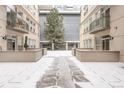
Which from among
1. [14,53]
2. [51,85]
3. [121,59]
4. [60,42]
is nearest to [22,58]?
[14,53]

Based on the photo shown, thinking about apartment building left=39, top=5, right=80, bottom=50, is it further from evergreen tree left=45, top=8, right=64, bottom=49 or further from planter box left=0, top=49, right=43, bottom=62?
planter box left=0, top=49, right=43, bottom=62

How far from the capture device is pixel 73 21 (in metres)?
39.9

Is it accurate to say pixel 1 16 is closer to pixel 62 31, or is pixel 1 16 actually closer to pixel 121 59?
pixel 121 59

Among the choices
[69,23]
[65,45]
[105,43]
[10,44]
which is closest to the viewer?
[105,43]

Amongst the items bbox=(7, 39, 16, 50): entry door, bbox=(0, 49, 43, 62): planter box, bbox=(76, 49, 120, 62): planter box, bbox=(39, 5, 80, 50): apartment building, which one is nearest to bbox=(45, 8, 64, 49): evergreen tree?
bbox=(39, 5, 80, 50): apartment building

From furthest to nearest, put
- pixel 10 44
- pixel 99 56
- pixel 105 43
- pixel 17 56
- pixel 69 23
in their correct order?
pixel 69 23, pixel 10 44, pixel 105 43, pixel 99 56, pixel 17 56

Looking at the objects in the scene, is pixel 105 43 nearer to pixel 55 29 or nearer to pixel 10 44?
pixel 10 44

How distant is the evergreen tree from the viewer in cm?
3578

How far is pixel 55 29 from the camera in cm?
3619

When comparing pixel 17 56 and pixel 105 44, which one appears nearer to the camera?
pixel 17 56

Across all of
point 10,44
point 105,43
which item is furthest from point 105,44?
point 10,44

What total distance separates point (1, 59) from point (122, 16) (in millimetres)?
9265

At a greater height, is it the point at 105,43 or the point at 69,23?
the point at 69,23

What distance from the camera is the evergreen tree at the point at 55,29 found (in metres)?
35.8
